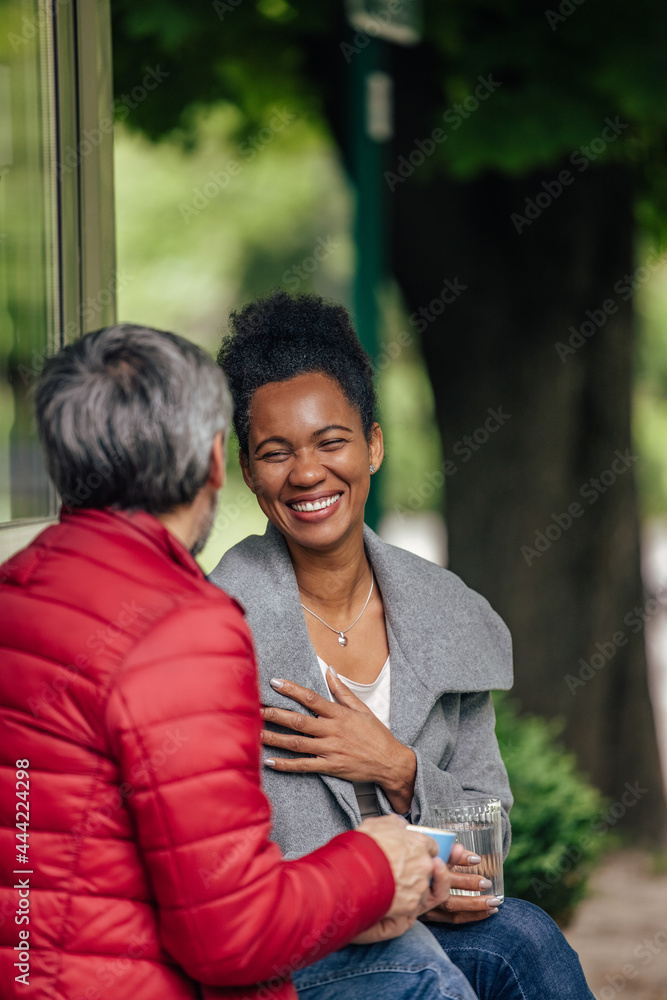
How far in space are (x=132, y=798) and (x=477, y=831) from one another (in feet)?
3.02

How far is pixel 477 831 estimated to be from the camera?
199 centimetres

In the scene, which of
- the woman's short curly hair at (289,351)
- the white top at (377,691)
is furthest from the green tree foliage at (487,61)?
the white top at (377,691)

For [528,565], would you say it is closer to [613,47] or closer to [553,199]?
[553,199]

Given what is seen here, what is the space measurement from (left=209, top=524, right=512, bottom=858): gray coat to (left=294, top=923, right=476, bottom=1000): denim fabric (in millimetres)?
288

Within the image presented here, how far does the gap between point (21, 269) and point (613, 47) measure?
2.63 m

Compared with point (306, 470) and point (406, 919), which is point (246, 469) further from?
point (406, 919)

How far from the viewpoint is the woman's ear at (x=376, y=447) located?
2.36 metres

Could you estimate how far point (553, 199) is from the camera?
5152 mm

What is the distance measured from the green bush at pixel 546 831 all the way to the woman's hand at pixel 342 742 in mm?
1593

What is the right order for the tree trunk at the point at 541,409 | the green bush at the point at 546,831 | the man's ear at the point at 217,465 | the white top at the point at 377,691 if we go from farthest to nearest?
the tree trunk at the point at 541,409 < the green bush at the point at 546,831 < the white top at the point at 377,691 < the man's ear at the point at 217,465

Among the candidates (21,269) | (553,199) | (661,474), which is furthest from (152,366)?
(661,474)

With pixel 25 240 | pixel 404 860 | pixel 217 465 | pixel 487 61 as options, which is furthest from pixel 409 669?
pixel 487 61

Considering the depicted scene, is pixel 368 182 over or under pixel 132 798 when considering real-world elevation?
over

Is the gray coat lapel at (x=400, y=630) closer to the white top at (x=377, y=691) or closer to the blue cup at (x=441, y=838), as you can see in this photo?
the white top at (x=377, y=691)
